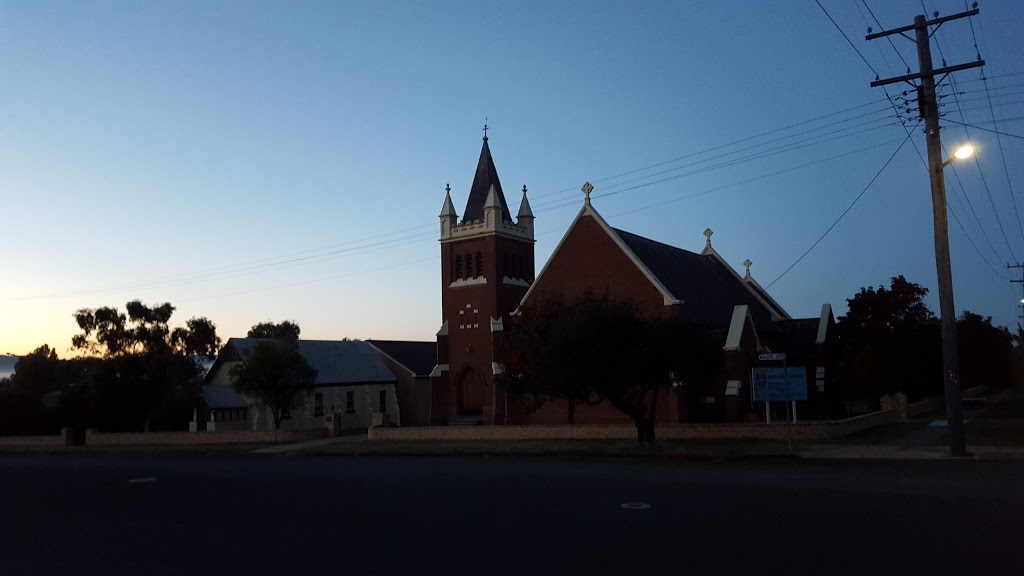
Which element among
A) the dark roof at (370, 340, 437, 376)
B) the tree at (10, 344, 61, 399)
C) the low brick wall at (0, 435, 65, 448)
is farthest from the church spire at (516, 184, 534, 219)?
the tree at (10, 344, 61, 399)

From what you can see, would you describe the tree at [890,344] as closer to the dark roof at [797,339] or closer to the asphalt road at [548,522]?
the dark roof at [797,339]

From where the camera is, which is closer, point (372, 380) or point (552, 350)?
point (552, 350)

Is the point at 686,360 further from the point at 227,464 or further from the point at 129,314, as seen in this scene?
the point at 129,314

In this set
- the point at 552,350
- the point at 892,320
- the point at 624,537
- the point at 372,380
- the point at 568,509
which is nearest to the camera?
the point at 624,537

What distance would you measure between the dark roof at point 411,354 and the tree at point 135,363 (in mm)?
17299

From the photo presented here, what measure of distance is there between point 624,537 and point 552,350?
16.3 meters

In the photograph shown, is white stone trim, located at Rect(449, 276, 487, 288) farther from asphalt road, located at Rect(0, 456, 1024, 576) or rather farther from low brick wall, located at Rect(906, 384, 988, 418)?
asphalt road, located at Rect(0, 456, 1024, 576)

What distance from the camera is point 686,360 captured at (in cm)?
2856

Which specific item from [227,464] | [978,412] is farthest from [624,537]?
[978,412]

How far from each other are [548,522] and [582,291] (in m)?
31.1

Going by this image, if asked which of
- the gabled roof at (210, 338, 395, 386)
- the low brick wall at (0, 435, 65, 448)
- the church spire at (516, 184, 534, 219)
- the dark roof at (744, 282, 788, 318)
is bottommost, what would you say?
the low brick wall at (0, 435, 65, 448)

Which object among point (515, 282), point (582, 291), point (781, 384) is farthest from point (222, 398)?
point (781, 384)

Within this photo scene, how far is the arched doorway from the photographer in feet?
167

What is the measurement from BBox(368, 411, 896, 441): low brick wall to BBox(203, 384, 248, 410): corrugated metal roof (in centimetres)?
1865
